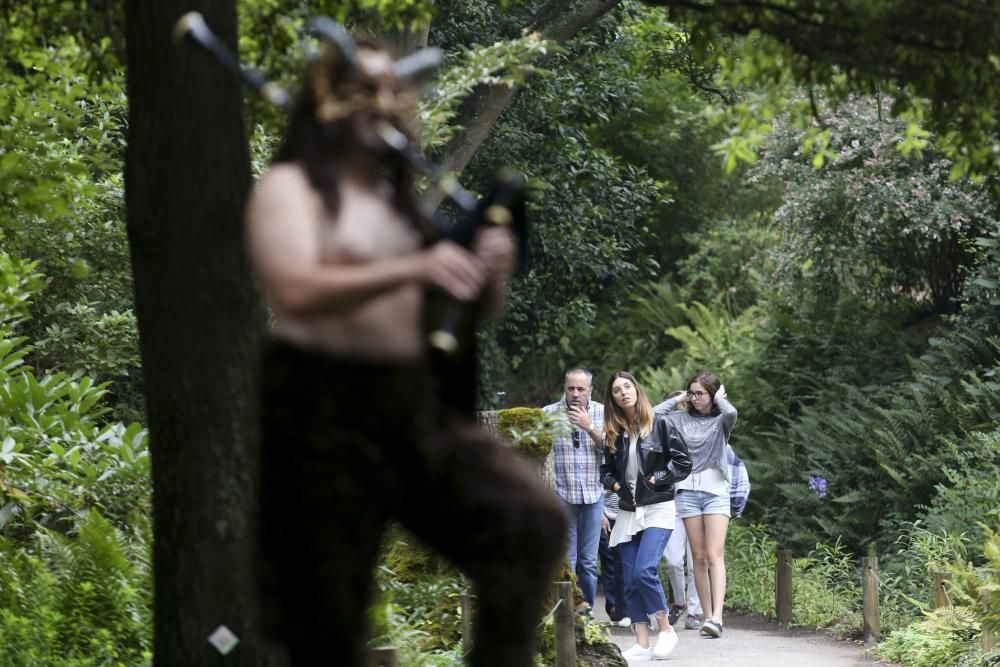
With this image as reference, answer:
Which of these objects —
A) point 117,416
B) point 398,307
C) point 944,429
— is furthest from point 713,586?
point 398,307

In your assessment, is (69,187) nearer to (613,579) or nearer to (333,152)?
(333,152)

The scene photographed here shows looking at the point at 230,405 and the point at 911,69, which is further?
the point at 911,69

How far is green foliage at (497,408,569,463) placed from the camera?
1107cm

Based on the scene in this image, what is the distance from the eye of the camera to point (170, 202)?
593cm

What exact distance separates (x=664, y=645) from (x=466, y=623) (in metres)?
4.75

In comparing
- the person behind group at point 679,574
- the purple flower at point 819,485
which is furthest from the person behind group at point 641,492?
the purple flower at point 819,485

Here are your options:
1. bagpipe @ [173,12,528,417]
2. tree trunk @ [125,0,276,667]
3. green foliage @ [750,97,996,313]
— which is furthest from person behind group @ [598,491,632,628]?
bagpipe @ [173,12,528,417]

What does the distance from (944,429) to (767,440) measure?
14.6 feet

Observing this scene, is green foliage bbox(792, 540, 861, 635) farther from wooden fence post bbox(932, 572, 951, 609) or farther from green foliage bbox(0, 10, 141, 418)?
green foliage bbox(0, 10, 141, 418)

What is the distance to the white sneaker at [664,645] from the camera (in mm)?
13031

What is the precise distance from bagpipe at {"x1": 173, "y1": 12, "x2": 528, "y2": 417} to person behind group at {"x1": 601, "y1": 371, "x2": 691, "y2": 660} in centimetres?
948

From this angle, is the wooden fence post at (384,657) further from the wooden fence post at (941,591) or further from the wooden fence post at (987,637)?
the wooden fence post at (941,591)

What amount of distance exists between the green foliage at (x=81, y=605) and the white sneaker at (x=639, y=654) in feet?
18.2

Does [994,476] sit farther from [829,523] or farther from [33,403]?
[33,403]
